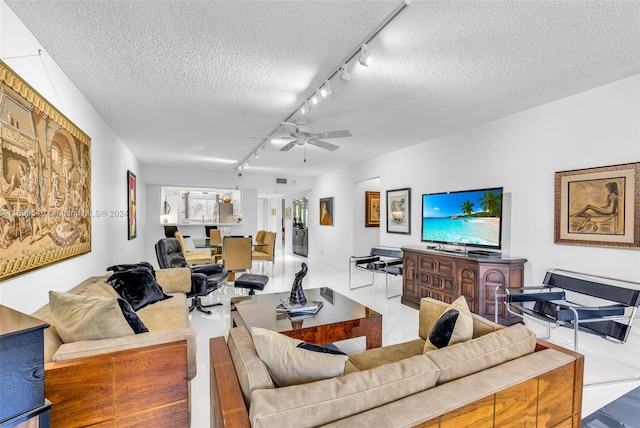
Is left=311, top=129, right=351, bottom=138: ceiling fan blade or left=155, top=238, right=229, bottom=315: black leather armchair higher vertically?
left=311, top=129, right=351, bottom=138: ceiling fan blade

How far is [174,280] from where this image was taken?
11.1 ft

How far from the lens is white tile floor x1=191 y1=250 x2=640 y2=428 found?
6.91 feet

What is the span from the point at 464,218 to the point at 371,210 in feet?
10.5

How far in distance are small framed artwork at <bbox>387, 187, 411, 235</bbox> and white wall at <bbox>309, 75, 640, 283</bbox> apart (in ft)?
0.39

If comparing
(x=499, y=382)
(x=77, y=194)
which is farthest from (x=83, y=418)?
(x=77, y=194)

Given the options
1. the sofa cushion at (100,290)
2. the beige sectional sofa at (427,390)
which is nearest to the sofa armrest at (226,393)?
the beige sectional sofa at (427,390)

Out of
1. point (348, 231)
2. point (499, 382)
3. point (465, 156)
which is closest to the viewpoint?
point (499, 382)

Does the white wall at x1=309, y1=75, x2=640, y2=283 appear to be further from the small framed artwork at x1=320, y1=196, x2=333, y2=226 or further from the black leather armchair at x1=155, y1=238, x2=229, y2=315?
the black leather armchair at x1=155, y1=238, x2=229, y2=315

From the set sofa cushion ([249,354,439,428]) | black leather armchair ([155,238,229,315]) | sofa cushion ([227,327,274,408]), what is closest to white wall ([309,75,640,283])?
sofa cushion ([249,354,439,428])

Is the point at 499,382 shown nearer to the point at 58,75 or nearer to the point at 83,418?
the point at 83,418

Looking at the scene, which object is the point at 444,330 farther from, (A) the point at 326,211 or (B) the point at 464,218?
(A) the point at 326,211

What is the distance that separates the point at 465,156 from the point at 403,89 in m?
1.83

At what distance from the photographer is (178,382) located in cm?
149

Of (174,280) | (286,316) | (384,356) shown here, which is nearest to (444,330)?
(384,356)
